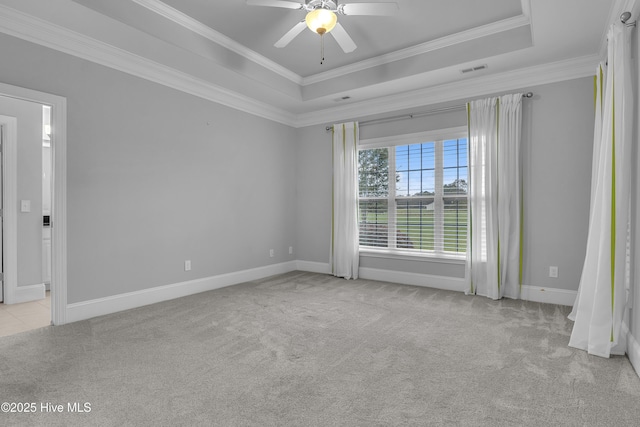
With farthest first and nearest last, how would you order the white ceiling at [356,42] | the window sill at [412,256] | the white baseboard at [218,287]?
the window sill at [412,256], the white baseboard at [218,287], the white ceiling at [356,42]

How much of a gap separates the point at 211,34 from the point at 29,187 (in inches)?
111

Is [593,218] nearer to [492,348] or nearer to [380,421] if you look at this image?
[492,348]

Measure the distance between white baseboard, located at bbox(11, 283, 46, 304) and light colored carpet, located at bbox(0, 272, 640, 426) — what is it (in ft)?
4.89

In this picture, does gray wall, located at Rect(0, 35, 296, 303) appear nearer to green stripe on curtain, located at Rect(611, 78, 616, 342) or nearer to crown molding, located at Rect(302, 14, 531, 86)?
crown molding, located at Rect(302, 14, 531, 86)

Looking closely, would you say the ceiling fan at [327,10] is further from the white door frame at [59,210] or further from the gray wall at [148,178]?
the white door frame at [59,210]

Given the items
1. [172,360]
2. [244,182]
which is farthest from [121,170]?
[172,360]

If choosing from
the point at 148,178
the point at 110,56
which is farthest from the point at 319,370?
the point at 110,56

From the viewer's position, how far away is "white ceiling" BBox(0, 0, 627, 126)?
2.90m

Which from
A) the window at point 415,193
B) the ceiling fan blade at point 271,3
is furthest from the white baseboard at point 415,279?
the ceiling fan blade at point 271,3

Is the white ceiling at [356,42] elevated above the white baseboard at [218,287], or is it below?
above

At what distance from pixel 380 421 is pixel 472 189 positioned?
3.16m

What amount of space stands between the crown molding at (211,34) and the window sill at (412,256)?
2.69m

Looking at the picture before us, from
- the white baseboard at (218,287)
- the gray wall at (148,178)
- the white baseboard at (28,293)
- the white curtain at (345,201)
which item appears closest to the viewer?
the gray wall at (148,178)

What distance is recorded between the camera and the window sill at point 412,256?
4406 mm
